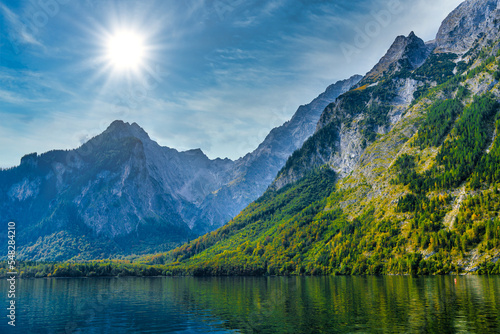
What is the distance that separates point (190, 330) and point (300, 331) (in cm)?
2003

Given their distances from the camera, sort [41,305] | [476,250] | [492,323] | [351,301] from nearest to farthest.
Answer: [492,323]
[351,301]
[41,305]
[476,250]

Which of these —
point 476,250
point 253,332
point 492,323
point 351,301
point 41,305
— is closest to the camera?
point 492,323

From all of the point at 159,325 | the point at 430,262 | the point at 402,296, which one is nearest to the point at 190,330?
the point at 159,325

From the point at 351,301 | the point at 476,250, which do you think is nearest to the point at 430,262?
the point at 476,250

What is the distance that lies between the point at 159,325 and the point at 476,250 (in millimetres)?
178774

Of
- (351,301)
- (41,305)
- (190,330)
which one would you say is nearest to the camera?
(190,330)

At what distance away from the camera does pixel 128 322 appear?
2849 inches

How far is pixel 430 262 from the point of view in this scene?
7677 inches

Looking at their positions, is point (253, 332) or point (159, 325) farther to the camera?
point (159, 325)

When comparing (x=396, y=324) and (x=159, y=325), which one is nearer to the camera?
(x=396, y=324)

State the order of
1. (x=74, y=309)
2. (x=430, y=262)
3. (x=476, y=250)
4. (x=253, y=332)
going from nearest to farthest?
(x=253, y=332)
(x=74, y=309)
(x=476, y=250)
(x=430, y=262)

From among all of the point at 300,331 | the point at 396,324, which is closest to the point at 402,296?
the point at 396,324

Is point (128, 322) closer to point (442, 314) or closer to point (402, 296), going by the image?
point (442, 314)

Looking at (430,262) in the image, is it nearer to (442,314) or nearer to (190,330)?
(442,314)
